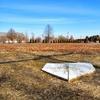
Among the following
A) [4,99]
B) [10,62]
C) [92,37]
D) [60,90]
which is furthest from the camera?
[92,37]

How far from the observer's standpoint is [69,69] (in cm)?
720

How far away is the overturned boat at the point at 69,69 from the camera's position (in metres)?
6.85

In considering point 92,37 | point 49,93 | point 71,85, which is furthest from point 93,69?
point 92,37

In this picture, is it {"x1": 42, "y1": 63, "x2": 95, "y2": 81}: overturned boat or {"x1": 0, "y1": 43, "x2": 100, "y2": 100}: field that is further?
{"x1": 42, "y1": 63, "x2": 95, "y2": 81}: overturned boat

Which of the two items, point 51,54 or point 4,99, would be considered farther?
point 51,54

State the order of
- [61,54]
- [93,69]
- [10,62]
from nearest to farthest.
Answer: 1. [93,69]
2. [10,62]
3. [61,54]

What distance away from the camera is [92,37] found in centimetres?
2000

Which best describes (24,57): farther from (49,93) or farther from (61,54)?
(49,93)

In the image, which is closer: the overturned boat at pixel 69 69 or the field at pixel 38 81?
the field at pixel 38 81

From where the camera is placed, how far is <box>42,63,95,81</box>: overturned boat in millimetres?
6849

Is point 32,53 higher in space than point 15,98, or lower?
higher

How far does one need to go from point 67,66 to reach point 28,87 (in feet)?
5.02

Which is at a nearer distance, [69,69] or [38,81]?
[38,81]

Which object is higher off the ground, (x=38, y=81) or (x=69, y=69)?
(x=69, y=69)
